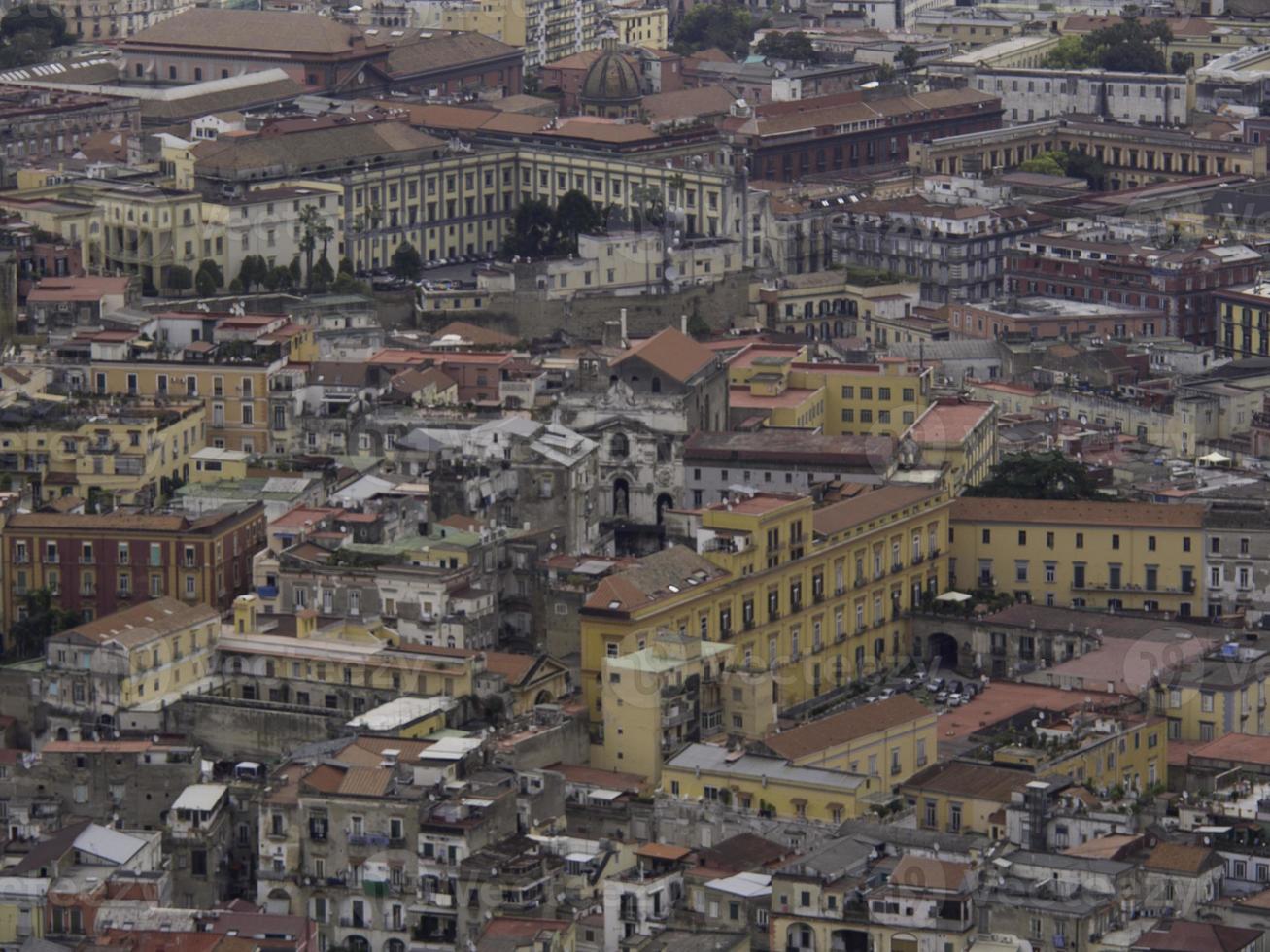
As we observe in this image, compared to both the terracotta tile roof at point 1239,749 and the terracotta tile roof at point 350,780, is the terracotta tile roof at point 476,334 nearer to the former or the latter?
the terracotta tile roof at point 1239,749

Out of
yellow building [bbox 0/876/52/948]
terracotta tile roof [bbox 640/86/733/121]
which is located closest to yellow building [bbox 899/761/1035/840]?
yellow building [bbox 0/876/52/948]

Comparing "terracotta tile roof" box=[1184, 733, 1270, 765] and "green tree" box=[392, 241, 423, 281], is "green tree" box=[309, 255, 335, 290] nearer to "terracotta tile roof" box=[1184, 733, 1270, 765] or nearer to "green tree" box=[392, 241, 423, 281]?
"green tree" box=[392, 241, 423, 281]

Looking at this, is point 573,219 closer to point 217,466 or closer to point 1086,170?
point 1086,170

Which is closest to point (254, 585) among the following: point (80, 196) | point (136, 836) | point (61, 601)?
point (61, 601)

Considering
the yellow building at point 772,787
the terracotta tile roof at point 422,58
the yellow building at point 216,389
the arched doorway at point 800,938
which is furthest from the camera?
the terracotta tile roof at point 422,58

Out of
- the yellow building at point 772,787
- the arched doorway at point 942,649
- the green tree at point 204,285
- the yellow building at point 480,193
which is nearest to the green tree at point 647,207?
the yellow building at point 480,193

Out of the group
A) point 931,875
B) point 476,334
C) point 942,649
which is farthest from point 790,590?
point 476,334
